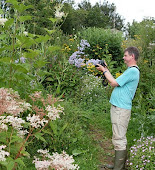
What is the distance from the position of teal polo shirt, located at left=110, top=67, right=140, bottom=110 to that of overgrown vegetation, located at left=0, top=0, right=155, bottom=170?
55 cm

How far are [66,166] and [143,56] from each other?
6.40 m

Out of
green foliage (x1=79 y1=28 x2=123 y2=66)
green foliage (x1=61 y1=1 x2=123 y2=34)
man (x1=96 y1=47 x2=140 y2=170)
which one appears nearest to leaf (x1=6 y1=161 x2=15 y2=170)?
man (x1=96 y1=47 x2=140 y2=170)

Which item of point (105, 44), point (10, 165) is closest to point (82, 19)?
point (105, 44)

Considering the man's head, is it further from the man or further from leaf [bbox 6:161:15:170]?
leaf [bbox 6:161:15:170]

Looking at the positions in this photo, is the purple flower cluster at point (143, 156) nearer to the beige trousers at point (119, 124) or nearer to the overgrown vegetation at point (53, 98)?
the overgrown vegetation at point (53, 98)

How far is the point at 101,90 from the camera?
6.00 metres

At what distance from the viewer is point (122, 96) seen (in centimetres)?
307

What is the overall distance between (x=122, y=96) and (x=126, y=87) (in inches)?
4.8

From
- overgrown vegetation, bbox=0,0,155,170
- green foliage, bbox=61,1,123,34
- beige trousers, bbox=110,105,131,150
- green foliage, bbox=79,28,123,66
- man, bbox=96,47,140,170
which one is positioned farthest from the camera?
green foliage, bbox=61,1,123,34

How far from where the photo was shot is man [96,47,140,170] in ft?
9.80

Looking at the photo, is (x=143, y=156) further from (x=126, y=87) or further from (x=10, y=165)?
(x=10, y=165)

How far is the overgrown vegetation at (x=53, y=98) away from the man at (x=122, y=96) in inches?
9.6

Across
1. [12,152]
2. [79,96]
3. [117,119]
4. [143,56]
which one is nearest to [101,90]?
[79,96]

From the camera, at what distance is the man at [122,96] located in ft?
9.80
